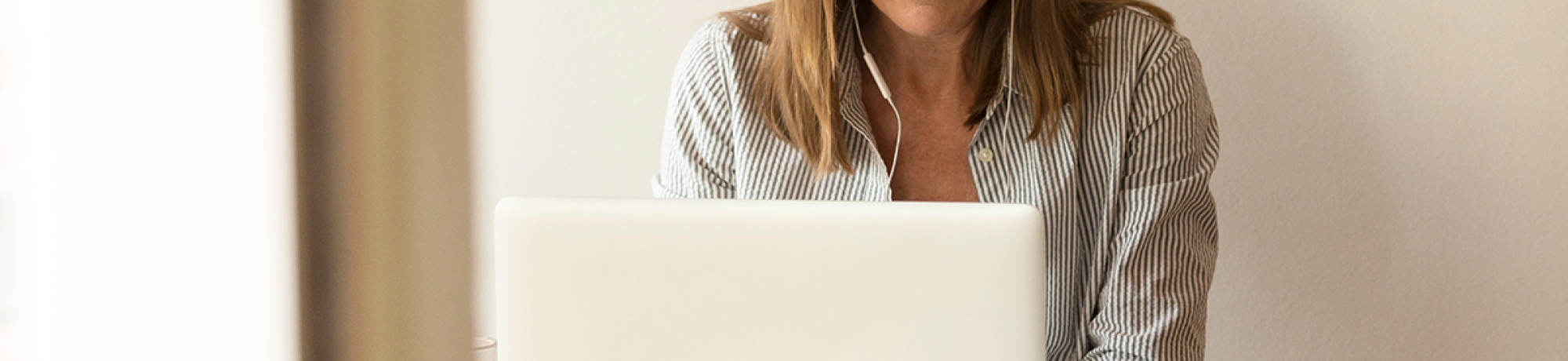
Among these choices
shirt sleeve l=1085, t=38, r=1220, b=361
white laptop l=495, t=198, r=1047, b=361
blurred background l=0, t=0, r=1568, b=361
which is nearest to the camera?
blurred background l=0, t=0, r=1568, b=361

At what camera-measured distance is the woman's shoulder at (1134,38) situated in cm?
120

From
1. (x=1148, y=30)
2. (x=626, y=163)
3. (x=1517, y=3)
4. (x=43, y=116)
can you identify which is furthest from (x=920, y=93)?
(x=43, y=116)

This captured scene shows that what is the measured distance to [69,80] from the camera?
5.7 inches

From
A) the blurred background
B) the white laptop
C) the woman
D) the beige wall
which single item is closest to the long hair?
the woman

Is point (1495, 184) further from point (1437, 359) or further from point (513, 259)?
point (513, 259)

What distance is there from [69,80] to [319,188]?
0.04 m

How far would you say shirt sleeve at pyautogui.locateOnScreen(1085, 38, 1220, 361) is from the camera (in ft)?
3.78

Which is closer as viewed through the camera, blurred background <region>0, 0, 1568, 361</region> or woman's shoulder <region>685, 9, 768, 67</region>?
blurred background <region>0, 0, 1568, 361</region>

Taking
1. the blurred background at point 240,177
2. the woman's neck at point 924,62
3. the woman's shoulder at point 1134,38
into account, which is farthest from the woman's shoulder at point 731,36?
the blurred background at point 240,177

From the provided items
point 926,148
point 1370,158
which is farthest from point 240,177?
point 1370,158

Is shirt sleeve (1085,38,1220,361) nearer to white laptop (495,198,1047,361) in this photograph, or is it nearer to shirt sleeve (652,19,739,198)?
shirt sleeve (652,19,739,198)

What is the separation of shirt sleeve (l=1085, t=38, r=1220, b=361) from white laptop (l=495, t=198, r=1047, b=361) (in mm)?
552

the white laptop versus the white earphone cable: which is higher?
the white earphone cable

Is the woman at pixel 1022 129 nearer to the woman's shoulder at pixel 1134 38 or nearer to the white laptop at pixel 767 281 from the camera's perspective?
the woman's shoulder at pixel 1134 38
